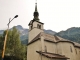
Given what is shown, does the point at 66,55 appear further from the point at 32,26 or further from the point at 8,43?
the point at 8,43

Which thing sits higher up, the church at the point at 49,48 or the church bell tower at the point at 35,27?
the church bell tower at the point at 35,27

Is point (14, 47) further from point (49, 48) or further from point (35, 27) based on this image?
point (49, 48)

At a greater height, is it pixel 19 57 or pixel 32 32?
pixel 32 32

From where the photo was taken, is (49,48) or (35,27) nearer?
(49,48)

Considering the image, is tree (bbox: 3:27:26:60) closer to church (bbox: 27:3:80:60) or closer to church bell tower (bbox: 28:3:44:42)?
church bell tower (bbox: 28:3:44:42)

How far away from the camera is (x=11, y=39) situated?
111ft

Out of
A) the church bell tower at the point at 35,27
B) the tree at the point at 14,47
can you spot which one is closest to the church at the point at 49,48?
the church bell tower at the point at 35,27

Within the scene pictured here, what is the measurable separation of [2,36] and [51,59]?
18.1 m

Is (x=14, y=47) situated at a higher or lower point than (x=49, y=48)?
higher

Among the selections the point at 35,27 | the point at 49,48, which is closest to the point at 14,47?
the point at 35,27

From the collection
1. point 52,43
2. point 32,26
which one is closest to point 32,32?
point 32,26

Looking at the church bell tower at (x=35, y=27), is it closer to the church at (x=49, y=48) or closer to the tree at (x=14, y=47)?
the church at (x=49, y=48)

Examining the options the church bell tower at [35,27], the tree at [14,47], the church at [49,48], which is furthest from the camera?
the tree at [14,47]

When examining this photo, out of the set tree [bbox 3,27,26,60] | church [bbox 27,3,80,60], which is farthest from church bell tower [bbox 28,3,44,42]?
tree [bbox 3,27,26,60]
